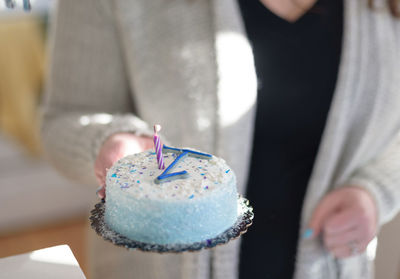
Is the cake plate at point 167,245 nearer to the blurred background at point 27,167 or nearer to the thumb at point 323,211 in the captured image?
the thumb at point 323,211

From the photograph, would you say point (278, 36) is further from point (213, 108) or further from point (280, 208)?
point (280, 208)

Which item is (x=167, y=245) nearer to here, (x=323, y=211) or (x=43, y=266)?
(x=43, y=266)

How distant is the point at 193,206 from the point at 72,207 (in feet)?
7.24

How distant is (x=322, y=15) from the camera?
0.88 metres

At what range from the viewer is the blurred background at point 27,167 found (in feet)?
8.27

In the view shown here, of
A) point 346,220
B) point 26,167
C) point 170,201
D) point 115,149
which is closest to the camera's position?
point 170,201

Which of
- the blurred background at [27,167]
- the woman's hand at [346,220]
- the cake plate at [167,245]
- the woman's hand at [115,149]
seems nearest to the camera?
the cake plate at [167,245]

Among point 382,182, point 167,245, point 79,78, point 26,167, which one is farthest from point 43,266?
point 26,167

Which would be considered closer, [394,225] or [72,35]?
[72,35]

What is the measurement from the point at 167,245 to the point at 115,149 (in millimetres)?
188

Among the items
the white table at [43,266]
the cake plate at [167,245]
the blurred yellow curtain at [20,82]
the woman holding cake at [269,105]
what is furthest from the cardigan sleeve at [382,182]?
the blurred yellow curtain at [20,82]

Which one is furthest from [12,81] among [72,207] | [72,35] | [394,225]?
[394,225]

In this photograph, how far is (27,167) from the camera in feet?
8.46

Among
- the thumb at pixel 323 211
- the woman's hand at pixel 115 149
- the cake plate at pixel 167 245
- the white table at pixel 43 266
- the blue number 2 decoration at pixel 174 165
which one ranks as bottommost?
the thumb at pixel 323 211
